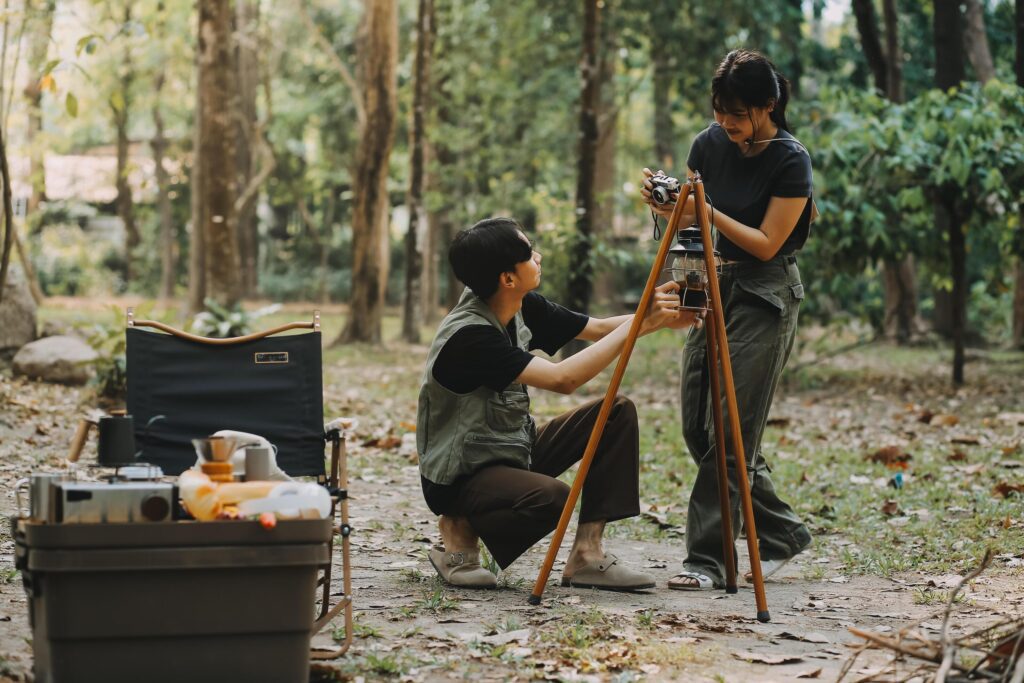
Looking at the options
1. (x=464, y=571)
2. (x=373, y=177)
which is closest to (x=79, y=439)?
(x=464, y=571)

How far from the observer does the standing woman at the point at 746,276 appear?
15.3 feet

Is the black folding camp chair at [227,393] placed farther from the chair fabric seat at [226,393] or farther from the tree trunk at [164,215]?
the tree trunk at [164,215]

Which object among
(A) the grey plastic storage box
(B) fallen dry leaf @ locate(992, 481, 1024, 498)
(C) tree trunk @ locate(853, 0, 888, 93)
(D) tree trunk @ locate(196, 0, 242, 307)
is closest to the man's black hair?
(A) the grey plastic storage box

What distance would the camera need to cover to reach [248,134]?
29578mm

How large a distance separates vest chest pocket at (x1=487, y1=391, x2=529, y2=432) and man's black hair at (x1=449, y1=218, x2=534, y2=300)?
40cm

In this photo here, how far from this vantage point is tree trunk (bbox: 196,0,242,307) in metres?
14.3

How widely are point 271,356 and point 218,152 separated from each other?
1106cm

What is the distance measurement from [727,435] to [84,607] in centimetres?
270

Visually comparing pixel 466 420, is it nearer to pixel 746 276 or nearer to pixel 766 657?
pixel 746 276

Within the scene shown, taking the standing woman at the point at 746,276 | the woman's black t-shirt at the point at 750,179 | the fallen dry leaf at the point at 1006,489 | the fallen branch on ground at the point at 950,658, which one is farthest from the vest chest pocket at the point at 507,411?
the fallen dry leaf at the point at 1006,489

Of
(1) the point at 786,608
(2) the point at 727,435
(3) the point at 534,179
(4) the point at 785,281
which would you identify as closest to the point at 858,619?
(1) the point at 786,608

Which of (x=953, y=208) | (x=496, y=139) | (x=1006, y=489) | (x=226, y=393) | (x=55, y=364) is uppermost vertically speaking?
(x=496, y=139)

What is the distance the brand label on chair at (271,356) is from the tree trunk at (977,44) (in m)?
12.8

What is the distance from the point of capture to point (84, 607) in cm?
303
